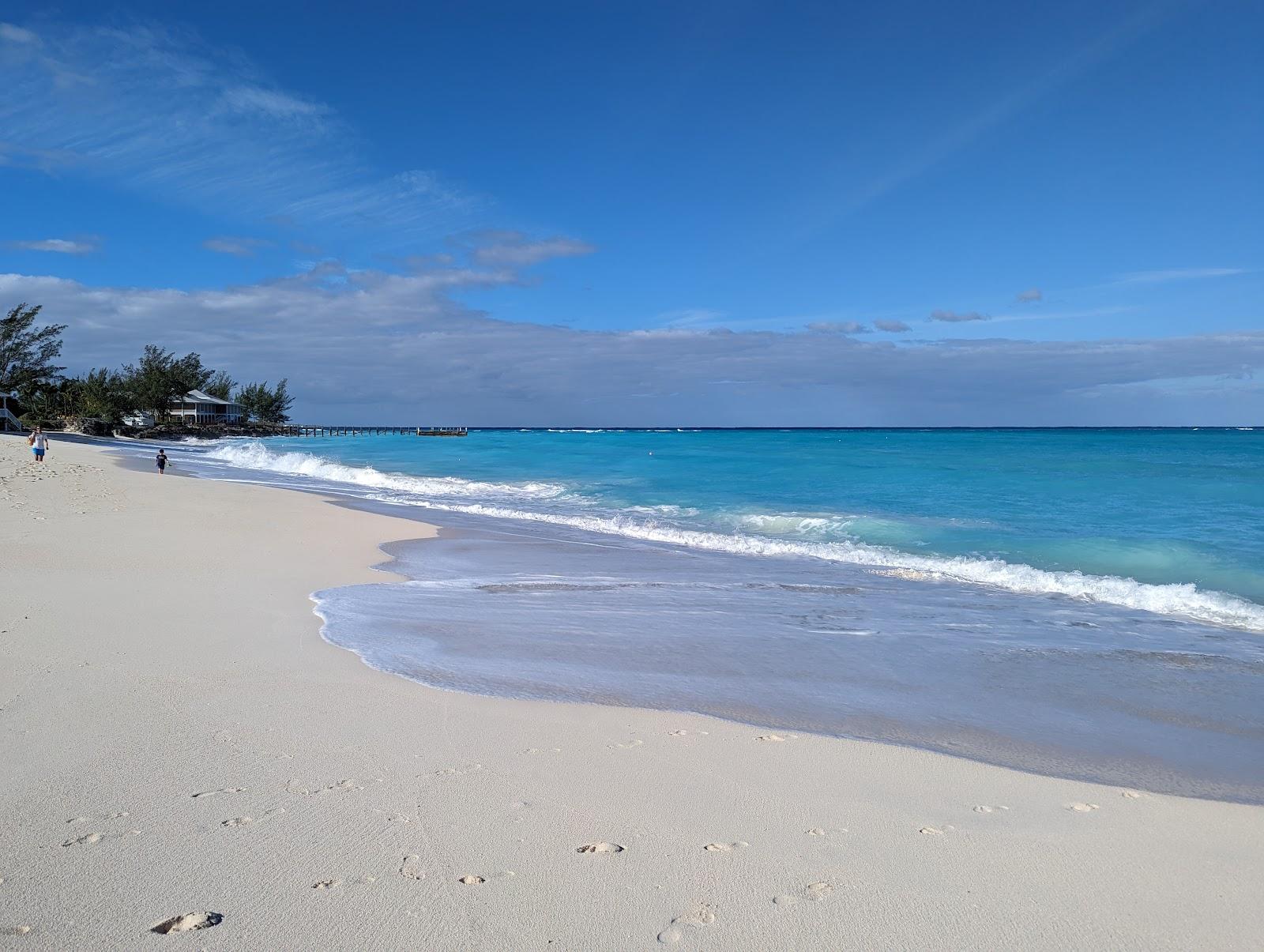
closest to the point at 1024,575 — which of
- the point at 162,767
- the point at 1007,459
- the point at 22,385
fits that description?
the point at 162,767

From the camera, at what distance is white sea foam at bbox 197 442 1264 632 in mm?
9945

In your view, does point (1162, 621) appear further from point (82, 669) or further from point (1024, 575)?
point (82, 669)

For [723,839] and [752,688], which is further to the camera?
[752,688]

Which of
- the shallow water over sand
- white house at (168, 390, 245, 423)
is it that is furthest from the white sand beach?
white house at (168, 390, 245, 423)

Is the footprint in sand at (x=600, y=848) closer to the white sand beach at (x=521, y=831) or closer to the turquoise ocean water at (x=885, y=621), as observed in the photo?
the white sand beach at (x=521, y=831)

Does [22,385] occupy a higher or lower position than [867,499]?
higher

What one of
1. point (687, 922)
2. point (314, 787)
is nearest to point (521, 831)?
point (687, 922)

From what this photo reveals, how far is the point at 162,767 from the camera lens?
12.7 feet

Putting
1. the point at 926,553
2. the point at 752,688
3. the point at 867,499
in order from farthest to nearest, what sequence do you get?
the point at 867,499
the point at 926,553
the point at 752,688

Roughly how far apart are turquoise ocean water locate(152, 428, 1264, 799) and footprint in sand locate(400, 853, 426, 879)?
2525mm

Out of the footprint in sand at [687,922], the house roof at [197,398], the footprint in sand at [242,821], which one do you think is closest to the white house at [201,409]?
the house roof at [197,398]

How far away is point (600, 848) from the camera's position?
3.28 metres

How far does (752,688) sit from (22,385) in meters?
80.2

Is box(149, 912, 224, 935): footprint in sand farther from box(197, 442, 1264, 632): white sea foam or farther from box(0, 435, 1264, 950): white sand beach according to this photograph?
box(197, 442, 1264, 632): white sea foam
